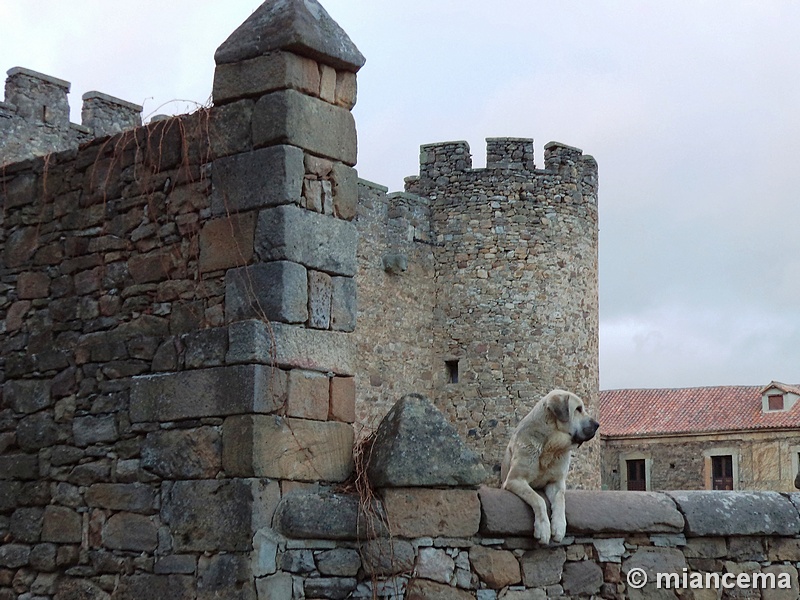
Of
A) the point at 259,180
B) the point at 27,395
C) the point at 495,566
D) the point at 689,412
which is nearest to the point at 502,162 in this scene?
the point at 689,412

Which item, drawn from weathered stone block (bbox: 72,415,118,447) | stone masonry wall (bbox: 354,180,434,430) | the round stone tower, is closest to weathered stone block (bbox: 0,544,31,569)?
weathered stone block (bbox: 72,415,118,447)

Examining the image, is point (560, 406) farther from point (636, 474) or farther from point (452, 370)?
point (636, 474)

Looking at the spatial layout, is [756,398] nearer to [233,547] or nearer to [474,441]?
[474,441]

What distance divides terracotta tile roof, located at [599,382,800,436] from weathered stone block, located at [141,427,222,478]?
28518 millimetres

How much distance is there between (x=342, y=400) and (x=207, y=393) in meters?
0.77

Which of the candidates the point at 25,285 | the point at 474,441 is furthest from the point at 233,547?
the point at 474,441

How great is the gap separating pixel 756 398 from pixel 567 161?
15.1 meters

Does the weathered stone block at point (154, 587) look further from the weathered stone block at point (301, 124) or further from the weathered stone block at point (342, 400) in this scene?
the weathered stone block at point (301, 124)

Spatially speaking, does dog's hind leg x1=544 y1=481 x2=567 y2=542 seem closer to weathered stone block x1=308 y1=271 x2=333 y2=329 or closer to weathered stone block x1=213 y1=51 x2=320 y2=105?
weathered stone block x1=308 y1=271 x2=333 y2=329

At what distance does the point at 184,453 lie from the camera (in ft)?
22.5

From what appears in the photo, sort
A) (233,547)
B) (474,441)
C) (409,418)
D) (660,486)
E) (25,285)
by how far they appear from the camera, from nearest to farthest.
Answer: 1. (233,547)
2. (409,418)
3. (25,285)
4. (474,441)
5. (660,486)

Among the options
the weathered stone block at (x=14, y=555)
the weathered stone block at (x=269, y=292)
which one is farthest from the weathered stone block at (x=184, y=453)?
the weathered stone block at (x=14, y=555)

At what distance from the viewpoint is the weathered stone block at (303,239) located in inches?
269

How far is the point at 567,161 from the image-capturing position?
22422mm
